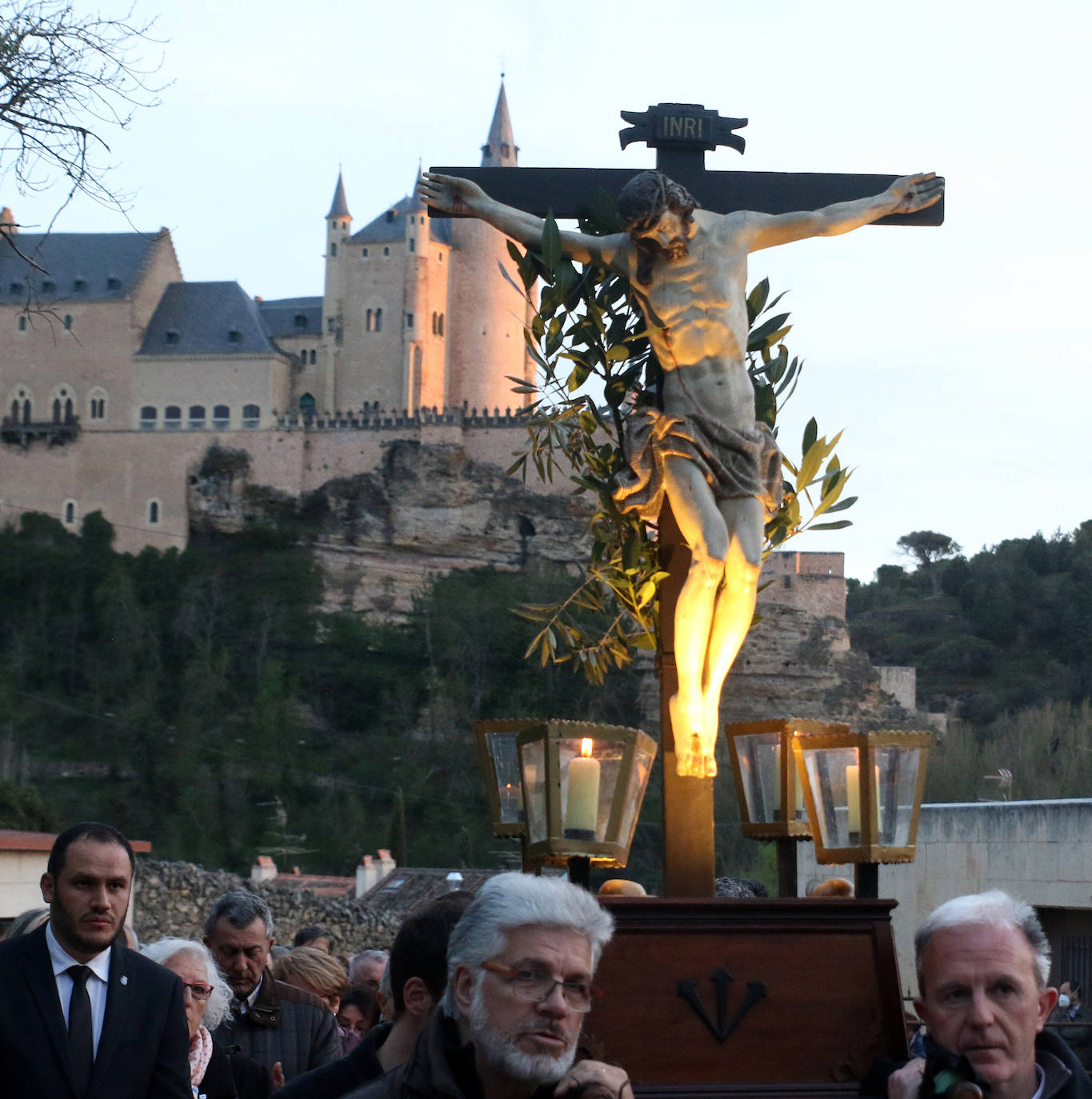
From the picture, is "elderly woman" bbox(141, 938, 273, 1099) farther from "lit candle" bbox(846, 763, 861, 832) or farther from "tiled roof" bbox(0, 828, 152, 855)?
"tiled roof" bbox(0, 828, 152, 855)

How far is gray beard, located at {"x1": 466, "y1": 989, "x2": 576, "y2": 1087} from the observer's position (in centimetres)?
289

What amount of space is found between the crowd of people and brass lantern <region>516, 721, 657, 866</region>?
425mm

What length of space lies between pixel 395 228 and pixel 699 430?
7055 cm

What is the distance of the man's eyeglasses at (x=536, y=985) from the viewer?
2.92m

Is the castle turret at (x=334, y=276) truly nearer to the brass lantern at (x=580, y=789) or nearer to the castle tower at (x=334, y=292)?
the castle tower at (x=334, y=292)

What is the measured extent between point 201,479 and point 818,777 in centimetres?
7074

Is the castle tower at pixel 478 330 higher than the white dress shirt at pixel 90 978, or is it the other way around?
the castle tower at pixel 478 330

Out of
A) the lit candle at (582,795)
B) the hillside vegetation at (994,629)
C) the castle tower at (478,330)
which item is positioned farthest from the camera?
the hillside vegetation at (994,629)

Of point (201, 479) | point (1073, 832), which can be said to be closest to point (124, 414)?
point (201, 479)

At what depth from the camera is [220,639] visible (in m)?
72.5

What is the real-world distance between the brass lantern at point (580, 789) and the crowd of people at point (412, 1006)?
0.42 metres

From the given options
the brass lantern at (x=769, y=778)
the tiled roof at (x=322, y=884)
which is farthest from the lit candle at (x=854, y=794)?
the tiled roof at (x=322, y=884)

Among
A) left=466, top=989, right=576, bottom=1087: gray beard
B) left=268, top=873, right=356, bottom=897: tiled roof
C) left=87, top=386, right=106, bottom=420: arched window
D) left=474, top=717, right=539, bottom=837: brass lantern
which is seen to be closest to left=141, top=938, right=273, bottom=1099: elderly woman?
left=474, top=717, right=539, bottom=837: brass lantern

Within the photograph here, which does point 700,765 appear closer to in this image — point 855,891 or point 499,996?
point 855,891
